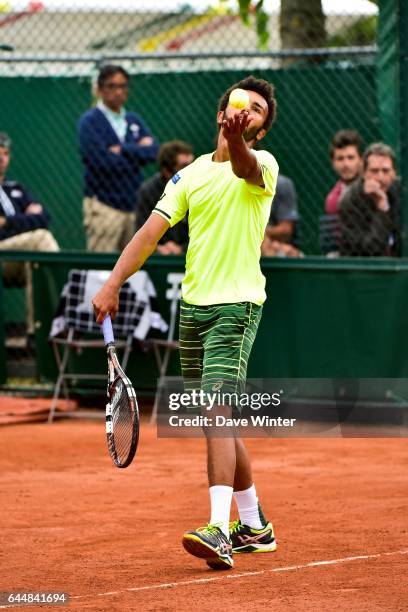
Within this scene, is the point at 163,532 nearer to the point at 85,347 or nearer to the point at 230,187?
the point at 230,187

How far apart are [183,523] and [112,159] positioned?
4.81 meters

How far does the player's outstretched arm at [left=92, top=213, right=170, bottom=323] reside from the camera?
17.4 ft

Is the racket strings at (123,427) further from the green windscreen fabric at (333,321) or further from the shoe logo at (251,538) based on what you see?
the green windscreen fabric at (333,321)

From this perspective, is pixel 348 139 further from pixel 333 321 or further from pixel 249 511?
pixel 249 511

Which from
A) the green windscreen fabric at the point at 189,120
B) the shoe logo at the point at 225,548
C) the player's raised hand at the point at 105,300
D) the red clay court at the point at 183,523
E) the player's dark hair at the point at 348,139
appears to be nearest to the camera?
the red clay court at the point at 183,523

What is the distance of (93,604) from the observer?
15.4 feet

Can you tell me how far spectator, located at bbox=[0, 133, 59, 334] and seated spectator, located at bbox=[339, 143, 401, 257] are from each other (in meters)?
2.51

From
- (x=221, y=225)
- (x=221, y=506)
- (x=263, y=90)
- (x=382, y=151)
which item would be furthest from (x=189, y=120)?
(x=221, y=506)

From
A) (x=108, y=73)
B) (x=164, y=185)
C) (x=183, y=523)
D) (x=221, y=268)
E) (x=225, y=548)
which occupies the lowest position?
(x=183, y=523)

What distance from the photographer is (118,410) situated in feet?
17.8

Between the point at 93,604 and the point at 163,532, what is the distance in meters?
1.42

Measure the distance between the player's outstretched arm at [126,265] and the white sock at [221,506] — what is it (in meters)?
0.83

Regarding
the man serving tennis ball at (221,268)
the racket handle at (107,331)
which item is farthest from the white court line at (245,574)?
the racket handle at (107,331)

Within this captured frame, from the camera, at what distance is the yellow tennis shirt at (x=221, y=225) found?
5.40m
